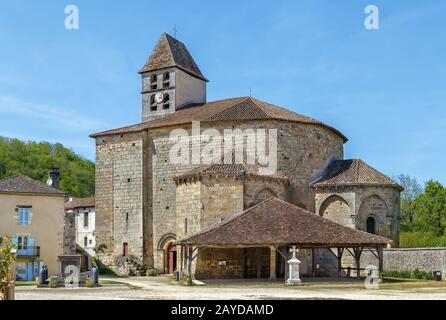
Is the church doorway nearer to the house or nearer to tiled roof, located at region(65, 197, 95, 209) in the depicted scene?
the house

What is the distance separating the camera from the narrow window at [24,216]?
31562mm

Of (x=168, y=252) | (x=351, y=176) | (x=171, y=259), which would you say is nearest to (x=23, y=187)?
(x=168, y=252)

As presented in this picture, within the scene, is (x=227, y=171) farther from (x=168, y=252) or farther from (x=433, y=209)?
(x=433, y=209)

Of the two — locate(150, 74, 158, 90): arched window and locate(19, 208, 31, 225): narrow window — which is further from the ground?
locate(150, 74, 158, 90): arched window

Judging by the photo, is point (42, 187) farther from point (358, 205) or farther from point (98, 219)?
point (358, 205)

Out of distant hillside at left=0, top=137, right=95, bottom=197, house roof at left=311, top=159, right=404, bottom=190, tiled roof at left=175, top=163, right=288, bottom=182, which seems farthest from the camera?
distant hillside at left=0, top=137, right=95, bottom=197

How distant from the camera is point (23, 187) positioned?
32156 mm

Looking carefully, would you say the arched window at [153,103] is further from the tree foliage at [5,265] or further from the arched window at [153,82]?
the tree foliage at [5,265]

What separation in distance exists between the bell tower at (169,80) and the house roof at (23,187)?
12.2 meters

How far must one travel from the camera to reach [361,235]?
26.4 m

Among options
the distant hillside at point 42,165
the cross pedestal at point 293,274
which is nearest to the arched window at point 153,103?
the cross pedestal at point 293,274

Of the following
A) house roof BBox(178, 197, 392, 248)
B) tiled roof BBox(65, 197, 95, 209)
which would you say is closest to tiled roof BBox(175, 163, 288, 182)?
house roof BBox(178, 197, 392, 248)

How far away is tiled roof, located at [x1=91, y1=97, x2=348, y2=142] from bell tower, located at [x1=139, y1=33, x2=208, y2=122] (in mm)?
2908

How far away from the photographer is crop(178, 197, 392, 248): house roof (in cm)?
2502
